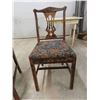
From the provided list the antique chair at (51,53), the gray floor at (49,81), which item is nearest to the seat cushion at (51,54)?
the antique chair at (51,53)

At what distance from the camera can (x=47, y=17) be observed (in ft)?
6.59

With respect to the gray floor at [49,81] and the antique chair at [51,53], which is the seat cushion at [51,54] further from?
the gray floor at [49,81]

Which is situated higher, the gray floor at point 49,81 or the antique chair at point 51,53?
the antique chair at point 51,53

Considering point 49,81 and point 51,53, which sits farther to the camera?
point 49,81

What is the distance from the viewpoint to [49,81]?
6.64 feet

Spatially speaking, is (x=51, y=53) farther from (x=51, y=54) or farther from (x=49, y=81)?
(x=49, y=81)

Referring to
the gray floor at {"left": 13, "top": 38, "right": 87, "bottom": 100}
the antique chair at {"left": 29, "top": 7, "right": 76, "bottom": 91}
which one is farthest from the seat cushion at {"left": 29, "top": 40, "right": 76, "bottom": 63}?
the gray floor at {"left": 13, "top": 38, "right": 87, "bottom": 100}

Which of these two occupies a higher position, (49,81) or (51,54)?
(51,54)

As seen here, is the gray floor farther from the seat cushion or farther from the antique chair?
the seat cushion

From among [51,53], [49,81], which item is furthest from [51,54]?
[49,81]

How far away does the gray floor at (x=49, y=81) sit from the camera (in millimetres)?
1754
